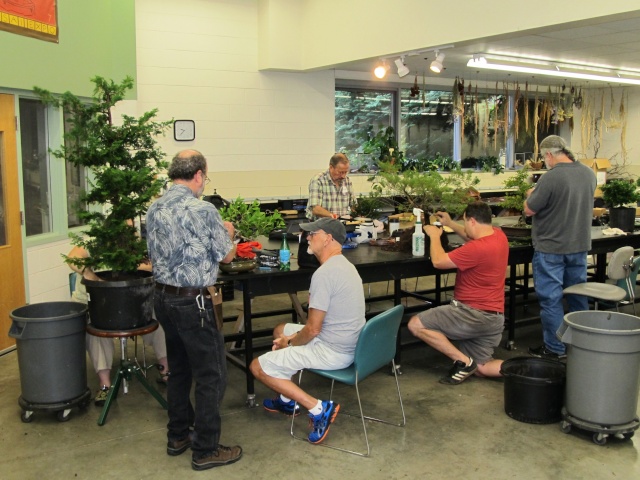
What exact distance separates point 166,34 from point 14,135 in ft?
9.44

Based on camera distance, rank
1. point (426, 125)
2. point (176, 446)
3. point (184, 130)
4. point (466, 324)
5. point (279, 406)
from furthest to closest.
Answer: point (426, 125), point (184, 130), point (466, 324), point (279, 406), point (176, 446)

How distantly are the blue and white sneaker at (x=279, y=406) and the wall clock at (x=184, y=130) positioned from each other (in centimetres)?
456

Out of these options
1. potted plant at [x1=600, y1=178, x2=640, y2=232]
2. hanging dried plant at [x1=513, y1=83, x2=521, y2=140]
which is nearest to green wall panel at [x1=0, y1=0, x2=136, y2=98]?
potted plant at [x1=600, y1=178, x2=640, y2=232]

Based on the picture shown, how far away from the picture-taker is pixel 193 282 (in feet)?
10.8

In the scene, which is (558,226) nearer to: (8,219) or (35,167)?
(8,219)

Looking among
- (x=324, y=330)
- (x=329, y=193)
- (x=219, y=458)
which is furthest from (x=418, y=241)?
(x=219, y=458)

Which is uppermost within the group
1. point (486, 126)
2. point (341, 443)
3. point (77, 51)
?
point (77, 51)

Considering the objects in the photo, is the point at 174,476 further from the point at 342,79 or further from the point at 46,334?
the point at 342,79

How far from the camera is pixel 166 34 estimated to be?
7.68 meters

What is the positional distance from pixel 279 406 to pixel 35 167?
3396 mm

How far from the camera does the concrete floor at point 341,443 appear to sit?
3.42 m

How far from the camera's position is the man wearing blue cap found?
356cm

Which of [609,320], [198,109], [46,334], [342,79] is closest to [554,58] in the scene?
[342,79]

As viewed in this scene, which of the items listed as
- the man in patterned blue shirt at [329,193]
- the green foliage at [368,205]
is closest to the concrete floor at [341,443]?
the green foliage at [368,205]
